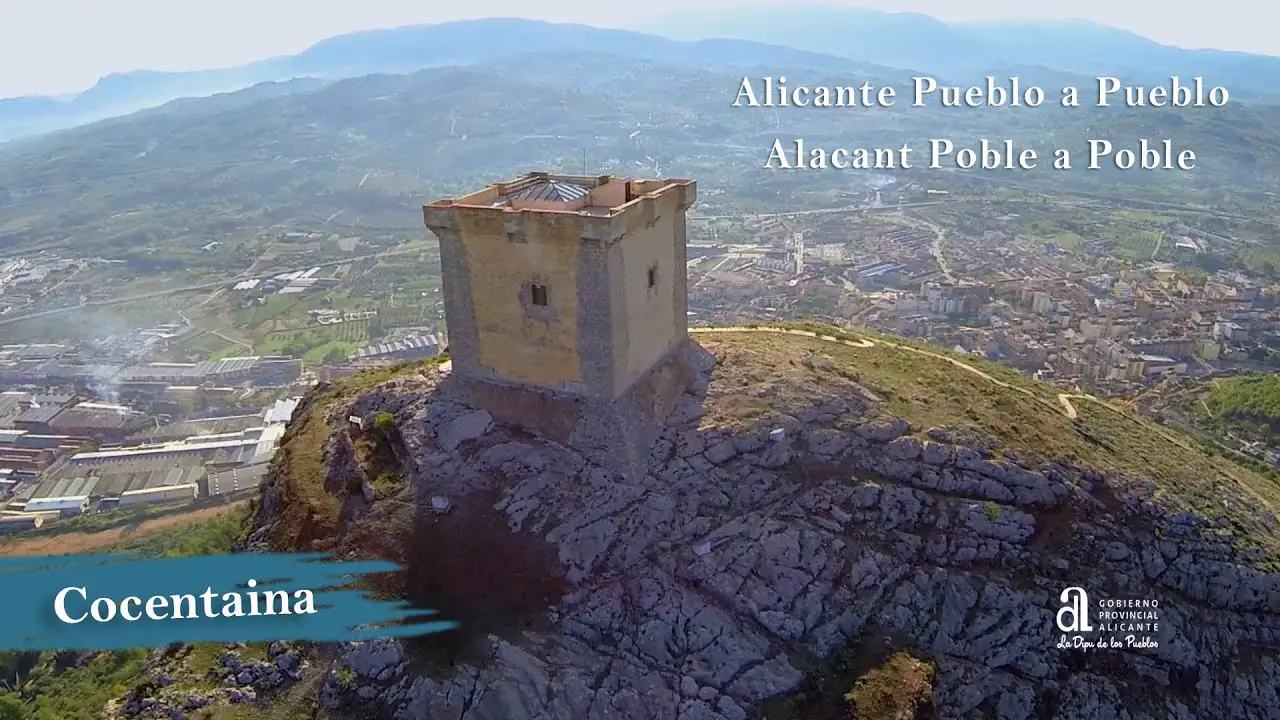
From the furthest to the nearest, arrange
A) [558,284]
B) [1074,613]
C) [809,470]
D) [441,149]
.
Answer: [441,149]
[809,470]
[558,284]
[1074,613]

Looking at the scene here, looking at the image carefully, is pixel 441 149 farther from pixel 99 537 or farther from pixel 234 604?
pixel 234 604

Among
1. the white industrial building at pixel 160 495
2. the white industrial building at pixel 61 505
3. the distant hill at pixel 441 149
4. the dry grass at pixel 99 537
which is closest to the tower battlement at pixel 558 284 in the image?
the dry grass at pixel 99 537

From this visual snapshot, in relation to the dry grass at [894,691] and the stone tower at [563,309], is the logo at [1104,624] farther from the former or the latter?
the stone tower at [563,309]

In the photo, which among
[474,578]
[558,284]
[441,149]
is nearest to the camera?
[474,578]

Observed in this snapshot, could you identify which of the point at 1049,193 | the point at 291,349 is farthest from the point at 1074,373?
the point at 1049,193

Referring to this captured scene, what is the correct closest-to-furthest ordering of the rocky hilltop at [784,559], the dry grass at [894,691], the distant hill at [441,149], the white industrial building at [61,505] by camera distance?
the dry grass at [894,691]
the rocky hilltop at [784,559]
the white industrial building at [61,505]
the distant hill at [441,149]

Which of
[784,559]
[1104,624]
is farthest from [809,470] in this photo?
[1104,624]

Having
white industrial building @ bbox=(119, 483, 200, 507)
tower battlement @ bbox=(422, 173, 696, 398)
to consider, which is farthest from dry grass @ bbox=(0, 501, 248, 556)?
tower battlement @ bbox=(422, 173, 696, 398)
